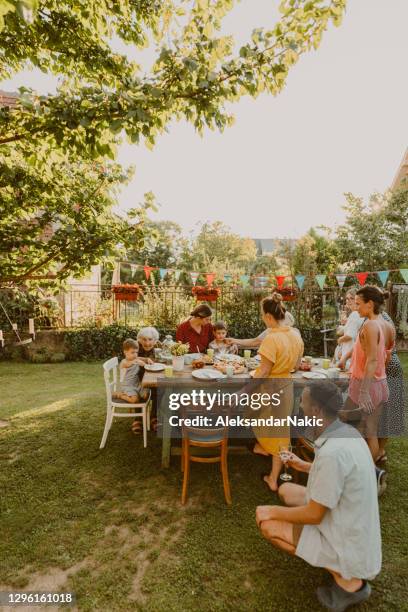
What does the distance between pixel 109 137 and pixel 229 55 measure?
1.09 metres

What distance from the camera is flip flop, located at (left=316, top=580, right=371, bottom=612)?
7.14 ft

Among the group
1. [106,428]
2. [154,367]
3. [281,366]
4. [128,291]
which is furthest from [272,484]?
[128,291]

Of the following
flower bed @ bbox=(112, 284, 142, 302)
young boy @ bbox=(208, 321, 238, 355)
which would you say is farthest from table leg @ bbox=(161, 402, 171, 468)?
flower bed @ bbox=(112, 284, 142, 302)

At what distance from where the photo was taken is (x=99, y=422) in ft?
17.7

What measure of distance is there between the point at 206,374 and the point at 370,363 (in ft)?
5.79

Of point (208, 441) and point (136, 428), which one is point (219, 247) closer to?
point (136, 428)

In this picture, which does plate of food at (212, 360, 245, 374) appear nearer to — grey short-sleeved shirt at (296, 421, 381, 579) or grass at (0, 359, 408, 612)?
grass at (0, 359, 408, 612)

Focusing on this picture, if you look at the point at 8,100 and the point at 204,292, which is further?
the point at 8,100

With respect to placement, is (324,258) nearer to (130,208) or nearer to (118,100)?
(130,208)

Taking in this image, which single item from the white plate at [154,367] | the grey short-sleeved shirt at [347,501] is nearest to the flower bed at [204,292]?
the white plate at [154,367]

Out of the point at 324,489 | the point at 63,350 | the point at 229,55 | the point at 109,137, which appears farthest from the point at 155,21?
the point at 63,350

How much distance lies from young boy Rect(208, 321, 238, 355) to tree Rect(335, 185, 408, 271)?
30.0 feet

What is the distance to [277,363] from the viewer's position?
11.5 ft

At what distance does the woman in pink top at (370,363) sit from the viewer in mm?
3459
